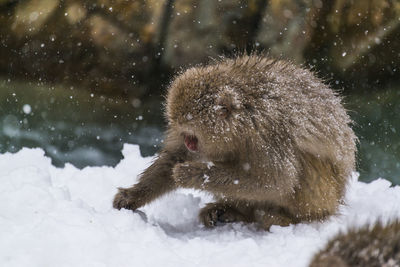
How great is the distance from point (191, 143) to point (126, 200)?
2.17 feet

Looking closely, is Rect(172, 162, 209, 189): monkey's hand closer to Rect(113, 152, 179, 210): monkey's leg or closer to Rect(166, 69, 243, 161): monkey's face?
Rect(166, 69, 243, 161): monkey's face

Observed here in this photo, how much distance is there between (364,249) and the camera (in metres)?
2.16

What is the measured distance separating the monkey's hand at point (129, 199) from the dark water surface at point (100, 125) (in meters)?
1.41

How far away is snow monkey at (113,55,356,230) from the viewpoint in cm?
354

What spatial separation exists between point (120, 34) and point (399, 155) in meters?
2.88

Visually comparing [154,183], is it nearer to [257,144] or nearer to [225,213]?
[225,213]

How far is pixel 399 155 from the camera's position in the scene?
17.4 feet

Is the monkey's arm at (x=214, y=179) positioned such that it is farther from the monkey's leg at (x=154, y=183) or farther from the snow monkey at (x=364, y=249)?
the snow monkey at (x=364, y=249)

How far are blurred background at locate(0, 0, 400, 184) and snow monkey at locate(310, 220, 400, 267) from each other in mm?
3143

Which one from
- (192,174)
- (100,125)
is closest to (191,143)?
(192,174)

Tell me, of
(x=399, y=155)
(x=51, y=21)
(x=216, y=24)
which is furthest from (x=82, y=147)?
(x=399, y=155)

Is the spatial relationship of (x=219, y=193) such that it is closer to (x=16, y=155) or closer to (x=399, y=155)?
(x=16, y=155)

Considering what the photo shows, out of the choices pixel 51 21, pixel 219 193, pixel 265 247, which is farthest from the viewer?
pixel 51 21

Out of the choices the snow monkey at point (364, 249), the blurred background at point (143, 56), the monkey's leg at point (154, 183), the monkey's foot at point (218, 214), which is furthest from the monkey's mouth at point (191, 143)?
the blurred background at point (143, 56)
